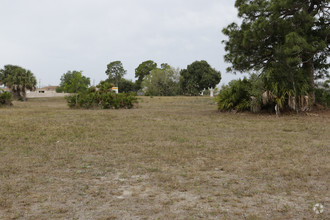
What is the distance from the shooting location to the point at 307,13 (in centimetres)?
1285

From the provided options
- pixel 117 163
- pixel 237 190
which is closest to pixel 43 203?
pixel 117 163

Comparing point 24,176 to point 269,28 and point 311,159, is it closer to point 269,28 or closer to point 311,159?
point 311,159

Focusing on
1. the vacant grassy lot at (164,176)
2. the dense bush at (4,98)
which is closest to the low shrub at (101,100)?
the dense bush at (4,98)

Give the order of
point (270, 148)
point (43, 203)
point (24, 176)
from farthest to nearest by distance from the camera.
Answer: point (270, 148), point (24, 176), point (43, 203)

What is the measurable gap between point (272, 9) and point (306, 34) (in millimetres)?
1999

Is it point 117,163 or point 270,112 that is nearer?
point 117,163

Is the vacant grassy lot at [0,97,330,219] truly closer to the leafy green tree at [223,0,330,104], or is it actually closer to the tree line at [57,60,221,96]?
the leafy green tree at [223,0,330,104]

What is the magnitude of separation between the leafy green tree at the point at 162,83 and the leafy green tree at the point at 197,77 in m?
1.82

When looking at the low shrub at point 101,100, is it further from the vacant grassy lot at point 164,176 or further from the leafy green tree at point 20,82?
the leafy green tree at point 20,82

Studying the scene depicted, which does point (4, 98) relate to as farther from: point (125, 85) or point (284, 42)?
point (125, 85)

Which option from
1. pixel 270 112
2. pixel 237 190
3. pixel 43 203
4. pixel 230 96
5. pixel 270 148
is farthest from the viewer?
pixel 230 96

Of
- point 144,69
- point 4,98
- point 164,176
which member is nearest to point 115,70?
point 144,69

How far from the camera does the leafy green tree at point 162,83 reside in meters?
51.6

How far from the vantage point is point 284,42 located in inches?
526
